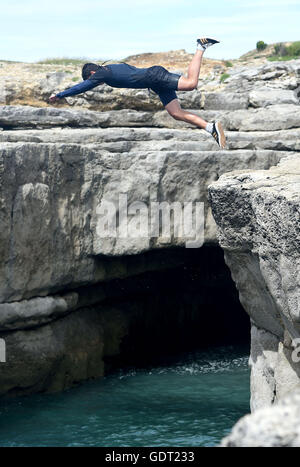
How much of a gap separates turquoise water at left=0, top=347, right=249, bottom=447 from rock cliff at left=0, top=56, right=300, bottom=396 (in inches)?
23.3

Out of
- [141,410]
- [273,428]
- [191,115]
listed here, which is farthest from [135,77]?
[273,428]

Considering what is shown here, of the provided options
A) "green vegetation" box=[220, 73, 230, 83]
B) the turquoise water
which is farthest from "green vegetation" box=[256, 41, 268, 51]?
the turquoise water

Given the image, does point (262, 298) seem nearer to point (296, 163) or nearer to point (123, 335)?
point (296, 163)

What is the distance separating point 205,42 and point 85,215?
348cm

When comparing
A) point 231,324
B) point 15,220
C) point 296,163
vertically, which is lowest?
point 231,324

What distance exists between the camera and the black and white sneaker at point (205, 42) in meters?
13.1

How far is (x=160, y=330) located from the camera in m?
15.0

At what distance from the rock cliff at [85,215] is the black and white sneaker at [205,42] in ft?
5.14

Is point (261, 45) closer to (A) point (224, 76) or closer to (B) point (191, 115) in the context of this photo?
(A) point (224, 76)

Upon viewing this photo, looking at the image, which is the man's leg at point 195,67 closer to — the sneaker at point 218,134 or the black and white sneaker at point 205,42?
the black and white sneaker at point 205,42

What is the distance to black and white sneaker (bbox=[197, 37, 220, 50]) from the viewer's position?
42.9 feet

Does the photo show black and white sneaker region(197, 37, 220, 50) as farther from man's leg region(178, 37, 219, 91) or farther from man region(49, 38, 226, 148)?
man region(49, 38, 226, 148)
